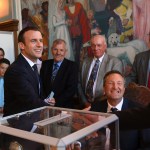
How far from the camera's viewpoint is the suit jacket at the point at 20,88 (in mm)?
1955

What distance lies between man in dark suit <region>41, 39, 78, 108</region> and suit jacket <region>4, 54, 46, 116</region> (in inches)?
46.1

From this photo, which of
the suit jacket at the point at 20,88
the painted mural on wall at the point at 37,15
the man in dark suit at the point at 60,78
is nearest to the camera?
the suit jacket at the point at 20,88

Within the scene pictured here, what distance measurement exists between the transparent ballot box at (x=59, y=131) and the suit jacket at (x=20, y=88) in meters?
0.63

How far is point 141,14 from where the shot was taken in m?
3.42

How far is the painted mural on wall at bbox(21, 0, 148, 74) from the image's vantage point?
11.7ft

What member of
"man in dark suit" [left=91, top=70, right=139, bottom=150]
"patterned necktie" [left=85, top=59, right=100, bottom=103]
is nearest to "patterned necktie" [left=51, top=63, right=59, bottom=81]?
"patterned necktie" [left=85, top=59, right=100, bottom=103]

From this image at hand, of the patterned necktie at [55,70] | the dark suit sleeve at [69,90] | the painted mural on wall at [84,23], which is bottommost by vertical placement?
the dark suit sleeve at [69,90]

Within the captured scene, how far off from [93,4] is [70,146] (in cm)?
327

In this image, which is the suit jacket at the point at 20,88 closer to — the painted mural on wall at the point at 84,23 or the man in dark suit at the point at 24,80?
the man in dark suit at the point at 24,80

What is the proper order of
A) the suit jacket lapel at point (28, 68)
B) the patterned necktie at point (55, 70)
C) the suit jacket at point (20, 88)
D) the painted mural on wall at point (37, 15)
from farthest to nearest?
the painted mural on wall at point (37, 15) → the patterned necktie at point (55, 70) → the suit jacket lapel at point (28, 68) → the suit jacket at point (20, 88)

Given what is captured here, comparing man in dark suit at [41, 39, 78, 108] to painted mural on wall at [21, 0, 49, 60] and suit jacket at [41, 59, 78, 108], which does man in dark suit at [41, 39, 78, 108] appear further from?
painted mural on wall at [21, 0, 49, 60]

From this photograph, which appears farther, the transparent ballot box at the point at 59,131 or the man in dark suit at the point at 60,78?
the man in dark suit at the point at 60,78

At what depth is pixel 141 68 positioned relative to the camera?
10.9 ft

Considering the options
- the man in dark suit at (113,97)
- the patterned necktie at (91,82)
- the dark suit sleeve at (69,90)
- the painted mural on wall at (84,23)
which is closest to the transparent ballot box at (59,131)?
the man in dark suit at (113,97)
